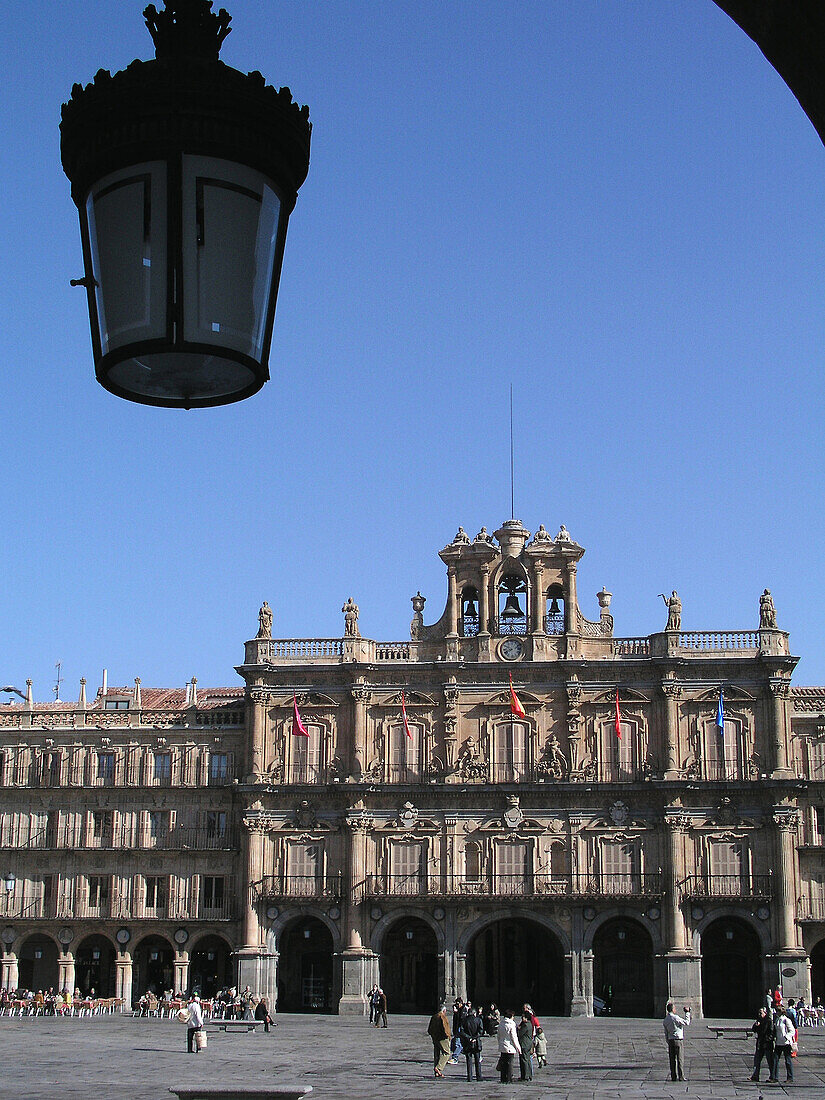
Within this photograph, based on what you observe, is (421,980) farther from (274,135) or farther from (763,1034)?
(274,135)

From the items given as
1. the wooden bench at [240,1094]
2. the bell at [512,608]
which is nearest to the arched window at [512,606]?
the bell at [512,608]

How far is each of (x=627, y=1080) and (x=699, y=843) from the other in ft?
109

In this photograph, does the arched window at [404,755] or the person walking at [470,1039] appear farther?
the arched window at [404,755]

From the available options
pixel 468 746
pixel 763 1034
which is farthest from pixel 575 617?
pixel 763 1034

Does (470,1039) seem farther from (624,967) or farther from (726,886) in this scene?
(624,967)

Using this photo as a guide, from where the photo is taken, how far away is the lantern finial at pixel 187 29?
4.06 m

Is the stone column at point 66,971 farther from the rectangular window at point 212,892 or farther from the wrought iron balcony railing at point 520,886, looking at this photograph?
the wrought iron balcony railing at point 520,886

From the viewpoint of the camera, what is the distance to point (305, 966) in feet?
236

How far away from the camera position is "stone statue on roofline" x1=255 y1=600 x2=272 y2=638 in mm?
74125

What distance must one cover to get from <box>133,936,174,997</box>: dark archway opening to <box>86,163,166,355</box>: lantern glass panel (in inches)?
2847

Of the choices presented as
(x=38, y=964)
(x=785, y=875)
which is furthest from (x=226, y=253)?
(x=38, y=964)

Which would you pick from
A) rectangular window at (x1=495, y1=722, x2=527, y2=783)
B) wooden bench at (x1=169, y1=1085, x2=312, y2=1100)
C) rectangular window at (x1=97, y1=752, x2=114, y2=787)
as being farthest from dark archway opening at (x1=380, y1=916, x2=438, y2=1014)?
wooden bench at (x1=169, y1=1085, x2=312, y2=1100)

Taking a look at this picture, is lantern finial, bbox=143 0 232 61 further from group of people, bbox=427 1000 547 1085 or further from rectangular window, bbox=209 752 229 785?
rectangular window, bbox=209 752 229 785

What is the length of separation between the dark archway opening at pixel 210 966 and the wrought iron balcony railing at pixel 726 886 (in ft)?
76.9
